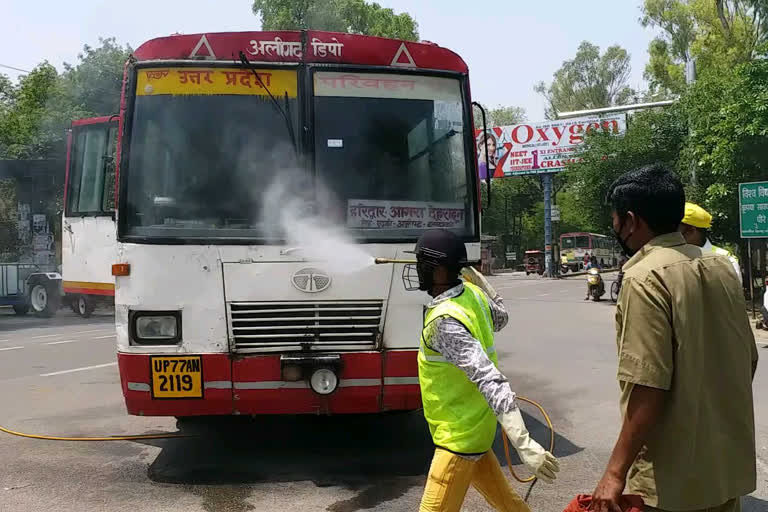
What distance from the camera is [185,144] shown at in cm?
525

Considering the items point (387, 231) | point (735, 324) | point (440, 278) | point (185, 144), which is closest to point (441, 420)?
point (440, 278)

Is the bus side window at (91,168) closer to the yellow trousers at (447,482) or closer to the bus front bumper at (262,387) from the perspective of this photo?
the bus front bumper at (262,387)

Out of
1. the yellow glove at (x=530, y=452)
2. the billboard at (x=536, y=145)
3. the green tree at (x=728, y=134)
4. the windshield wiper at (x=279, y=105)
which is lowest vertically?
the yellow glove at (x=530, y=452)

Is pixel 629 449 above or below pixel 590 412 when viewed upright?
above

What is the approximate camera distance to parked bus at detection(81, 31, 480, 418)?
504 centimetres

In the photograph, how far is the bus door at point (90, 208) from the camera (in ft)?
19.4

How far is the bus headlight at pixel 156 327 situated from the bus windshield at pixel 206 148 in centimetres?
58

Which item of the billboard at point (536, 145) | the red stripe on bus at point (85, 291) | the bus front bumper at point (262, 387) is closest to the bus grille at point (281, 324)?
the bus front bumper at point (262, 387)

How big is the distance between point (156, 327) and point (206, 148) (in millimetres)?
1279

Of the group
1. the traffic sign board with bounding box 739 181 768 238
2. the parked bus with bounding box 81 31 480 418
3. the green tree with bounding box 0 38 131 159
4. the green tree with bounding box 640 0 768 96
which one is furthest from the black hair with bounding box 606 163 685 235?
the green tree with bounding box 0 38 131 159

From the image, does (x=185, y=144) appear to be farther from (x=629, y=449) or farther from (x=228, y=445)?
(x=629, y=449)

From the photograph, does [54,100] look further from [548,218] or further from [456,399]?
[456,399]

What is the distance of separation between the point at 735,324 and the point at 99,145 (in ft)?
17.7

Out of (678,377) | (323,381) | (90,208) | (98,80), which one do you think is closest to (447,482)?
(678,377)
